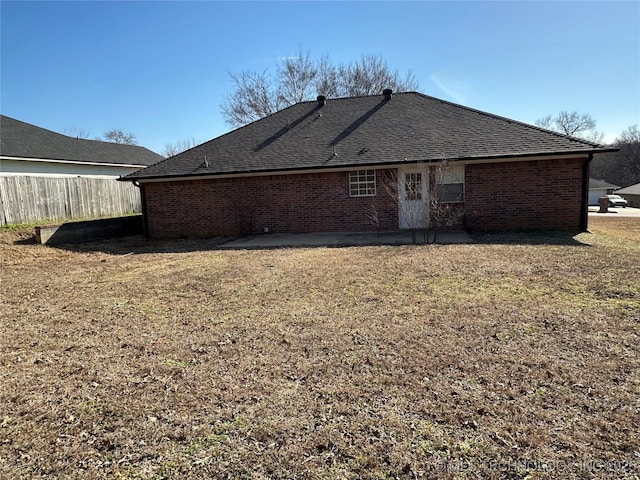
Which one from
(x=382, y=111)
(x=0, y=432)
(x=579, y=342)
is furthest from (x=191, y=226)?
(x=579, y=342)

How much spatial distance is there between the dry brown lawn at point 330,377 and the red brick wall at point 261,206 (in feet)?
20.3

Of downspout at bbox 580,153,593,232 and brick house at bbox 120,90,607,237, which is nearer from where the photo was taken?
downspout at bbox 580,153,593,232

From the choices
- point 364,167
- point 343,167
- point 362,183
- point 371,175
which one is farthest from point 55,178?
point 371,175

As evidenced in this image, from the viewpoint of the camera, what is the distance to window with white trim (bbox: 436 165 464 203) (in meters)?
11.4

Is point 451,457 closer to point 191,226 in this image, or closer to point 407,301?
point 407,301

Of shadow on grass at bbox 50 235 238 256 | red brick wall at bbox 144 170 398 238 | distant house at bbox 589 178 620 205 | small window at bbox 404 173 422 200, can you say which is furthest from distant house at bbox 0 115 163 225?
distant house at bbox 589 178 620 205

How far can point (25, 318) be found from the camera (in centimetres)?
475

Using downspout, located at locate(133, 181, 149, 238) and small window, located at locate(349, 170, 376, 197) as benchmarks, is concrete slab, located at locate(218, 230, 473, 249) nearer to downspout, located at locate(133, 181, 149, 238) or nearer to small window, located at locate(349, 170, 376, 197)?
small window, located at locate(349, 170, 376, 197)

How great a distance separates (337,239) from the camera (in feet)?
35.1

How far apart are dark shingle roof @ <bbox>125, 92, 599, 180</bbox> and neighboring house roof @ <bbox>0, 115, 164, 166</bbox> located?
306 inches

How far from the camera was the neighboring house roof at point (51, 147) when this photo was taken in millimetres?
16750

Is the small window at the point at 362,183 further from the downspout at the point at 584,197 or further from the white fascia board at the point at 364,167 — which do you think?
the downspout at the point at 584,197

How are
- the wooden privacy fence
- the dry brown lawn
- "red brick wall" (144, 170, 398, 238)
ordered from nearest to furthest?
1. the dry brown lawn
2. "red brick wall" (144, 170, 398, 238)
3. the wooden privacy fence

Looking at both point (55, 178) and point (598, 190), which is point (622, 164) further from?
point (55, 178)
